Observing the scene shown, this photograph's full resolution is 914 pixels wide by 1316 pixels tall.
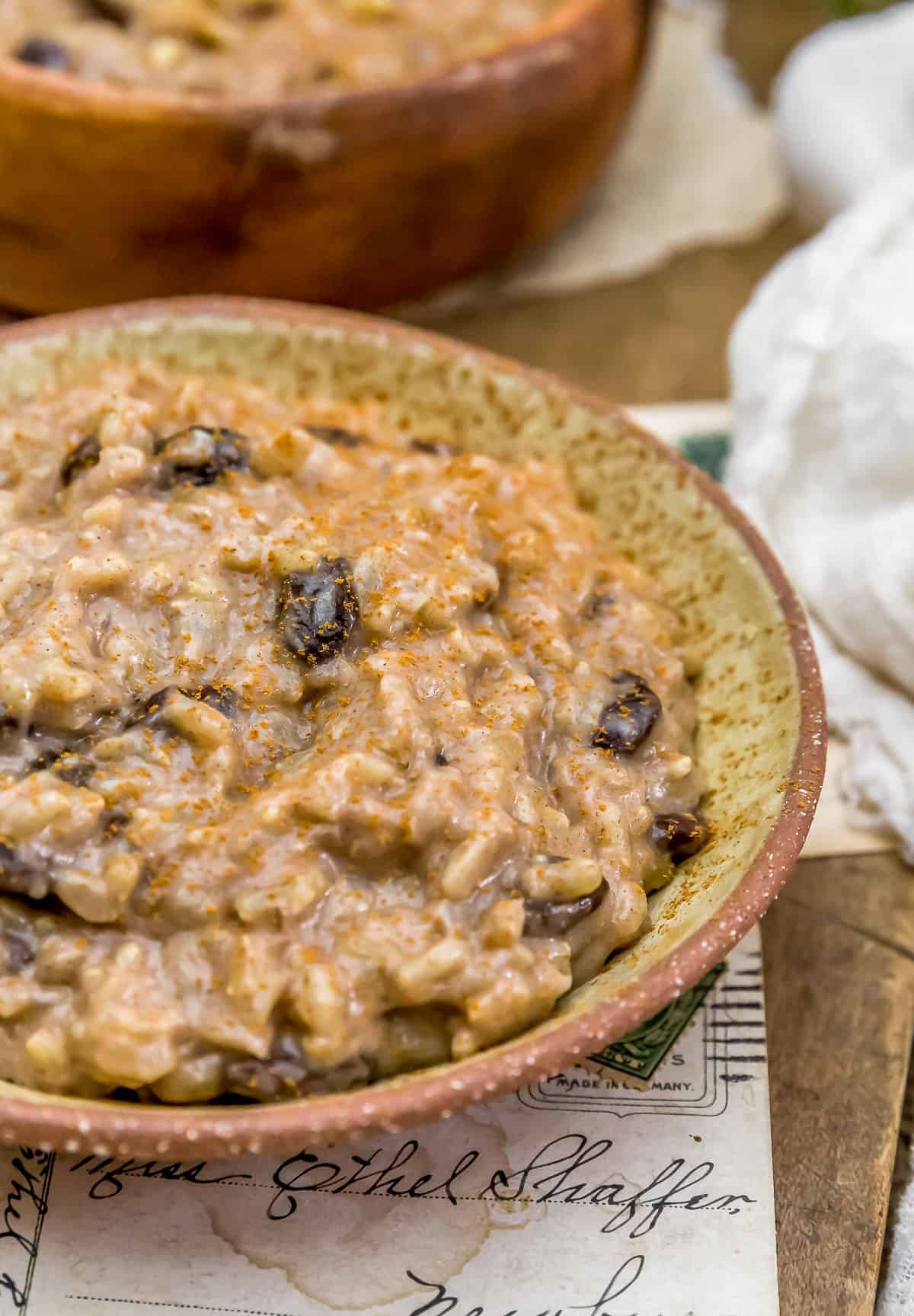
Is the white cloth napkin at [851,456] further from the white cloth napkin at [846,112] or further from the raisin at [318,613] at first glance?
the raisin at [318,613]

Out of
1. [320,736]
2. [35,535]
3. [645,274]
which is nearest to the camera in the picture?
[320,736]

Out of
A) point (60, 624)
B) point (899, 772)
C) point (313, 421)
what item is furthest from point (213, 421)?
point (899, 772)

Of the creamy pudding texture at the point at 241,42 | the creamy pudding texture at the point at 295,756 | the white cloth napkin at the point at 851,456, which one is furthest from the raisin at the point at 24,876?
the creamy pudding texture at the point at 241,42

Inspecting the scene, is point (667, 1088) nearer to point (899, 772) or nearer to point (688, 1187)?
point (688, 1187)

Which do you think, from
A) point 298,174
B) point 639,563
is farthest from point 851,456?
point 298,174

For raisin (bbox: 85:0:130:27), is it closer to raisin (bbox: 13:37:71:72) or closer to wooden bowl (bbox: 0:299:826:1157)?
raisin (bbox: 13:37:71:72)

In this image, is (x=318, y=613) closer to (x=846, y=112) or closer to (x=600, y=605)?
(x=600, y=605)

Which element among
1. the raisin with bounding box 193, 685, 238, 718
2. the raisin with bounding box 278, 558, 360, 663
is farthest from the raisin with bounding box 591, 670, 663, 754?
the raisin with bounding box 193, 685, 238, 718
